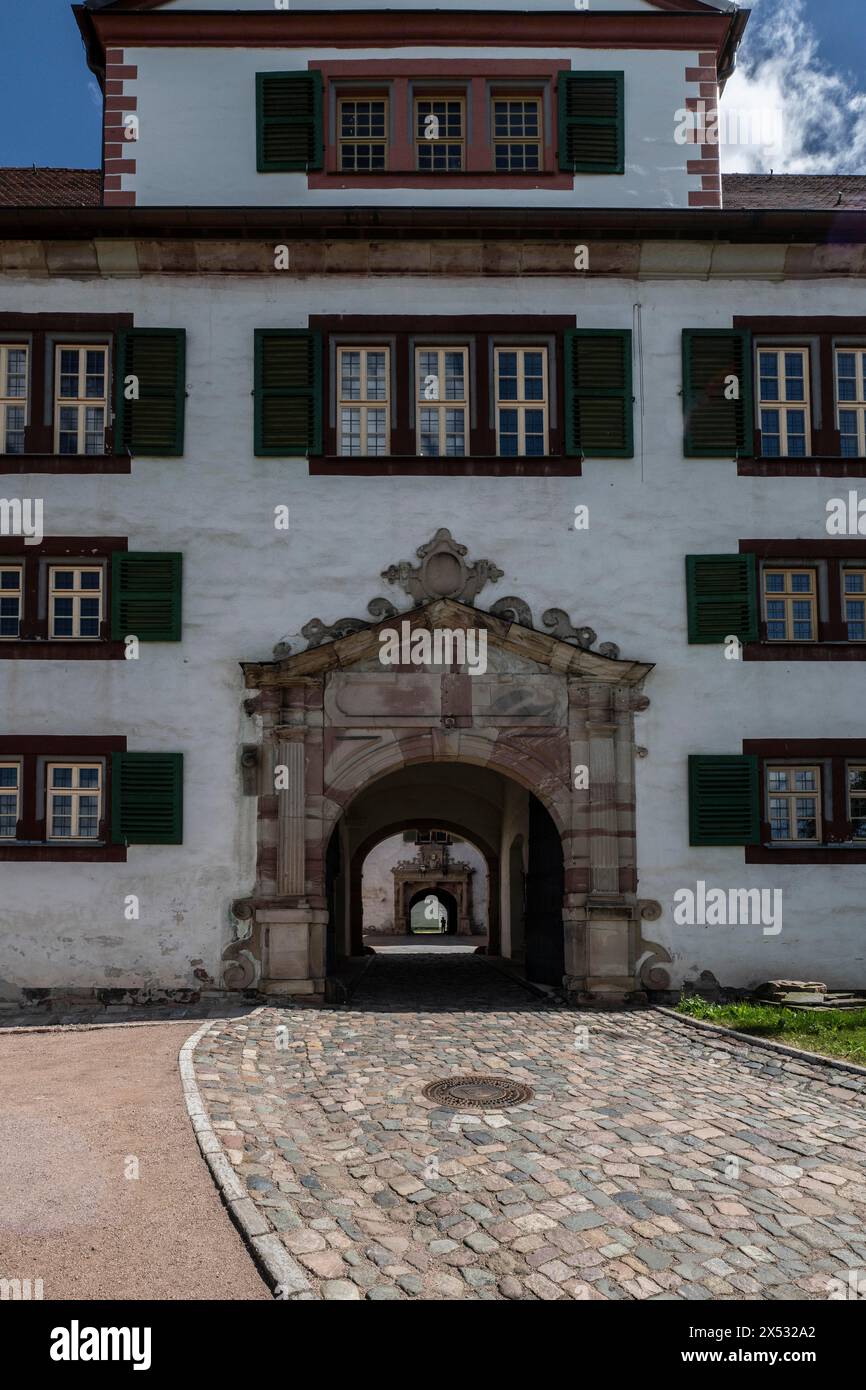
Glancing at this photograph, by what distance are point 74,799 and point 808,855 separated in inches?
372

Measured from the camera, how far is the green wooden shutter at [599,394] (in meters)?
15.1

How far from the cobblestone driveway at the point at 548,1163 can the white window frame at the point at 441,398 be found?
773cm

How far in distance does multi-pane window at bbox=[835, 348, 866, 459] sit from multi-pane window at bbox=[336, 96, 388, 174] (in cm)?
704

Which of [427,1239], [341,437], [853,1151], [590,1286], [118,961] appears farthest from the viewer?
[341,437]

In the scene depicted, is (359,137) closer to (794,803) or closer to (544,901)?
(794,803)

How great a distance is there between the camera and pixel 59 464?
15.0 meters

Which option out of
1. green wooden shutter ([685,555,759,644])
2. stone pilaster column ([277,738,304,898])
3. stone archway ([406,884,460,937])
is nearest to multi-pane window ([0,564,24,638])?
stone pilaster column ([277,738,304,898])

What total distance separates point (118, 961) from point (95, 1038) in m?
2.23

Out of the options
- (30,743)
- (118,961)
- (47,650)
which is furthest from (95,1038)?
(47,650)

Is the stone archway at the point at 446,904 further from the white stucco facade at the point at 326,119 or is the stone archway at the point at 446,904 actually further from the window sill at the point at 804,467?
the white stucco facade at the point at 326,119

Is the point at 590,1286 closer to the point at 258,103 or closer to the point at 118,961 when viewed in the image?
the point at 118,961

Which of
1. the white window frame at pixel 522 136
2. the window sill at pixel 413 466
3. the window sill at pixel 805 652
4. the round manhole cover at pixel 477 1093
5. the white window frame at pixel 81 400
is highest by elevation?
the white window frame at pixel 522 136

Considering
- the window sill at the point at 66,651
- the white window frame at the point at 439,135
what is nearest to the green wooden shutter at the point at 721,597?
the white window frame at the point at 439,135
